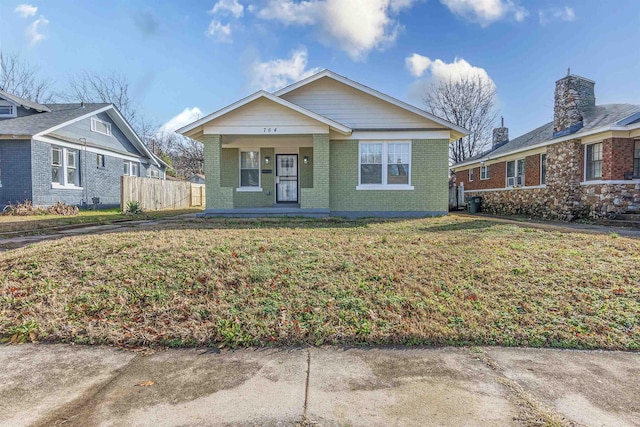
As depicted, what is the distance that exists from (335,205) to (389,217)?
6.70 ft

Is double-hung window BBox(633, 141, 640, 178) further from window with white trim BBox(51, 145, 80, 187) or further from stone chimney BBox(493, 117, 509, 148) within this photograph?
window with white trim BBox(51, 145, 80, 187)

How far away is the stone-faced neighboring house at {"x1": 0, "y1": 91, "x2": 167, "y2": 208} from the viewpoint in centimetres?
1534

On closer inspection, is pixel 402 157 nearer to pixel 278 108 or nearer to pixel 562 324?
pixel 278 108

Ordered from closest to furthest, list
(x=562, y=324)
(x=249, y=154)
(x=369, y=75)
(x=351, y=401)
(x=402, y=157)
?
(x=351, y=401)
(x=562, y=324)
(x=402, y=157)
(x=249, y=154)
(x=369, y=75)

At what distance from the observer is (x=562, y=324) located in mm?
3838

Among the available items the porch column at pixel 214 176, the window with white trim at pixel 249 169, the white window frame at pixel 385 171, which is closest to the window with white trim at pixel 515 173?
the white window frame at pixel 385 171

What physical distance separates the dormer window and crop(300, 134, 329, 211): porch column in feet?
55.5

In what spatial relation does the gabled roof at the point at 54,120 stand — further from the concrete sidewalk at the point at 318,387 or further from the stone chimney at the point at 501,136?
the stone chimney at the point at 501,136

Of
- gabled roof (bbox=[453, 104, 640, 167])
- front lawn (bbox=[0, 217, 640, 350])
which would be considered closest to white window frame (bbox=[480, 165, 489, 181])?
gabled roof (bbox=[453, 104, 640, 167])

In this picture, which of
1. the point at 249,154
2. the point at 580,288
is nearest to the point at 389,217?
the point at 249,154

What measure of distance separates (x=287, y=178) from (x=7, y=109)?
15554 mm

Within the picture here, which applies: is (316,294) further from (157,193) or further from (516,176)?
(157,193)

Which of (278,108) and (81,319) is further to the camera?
(278,108)

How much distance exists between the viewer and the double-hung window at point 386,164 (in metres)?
12.9
